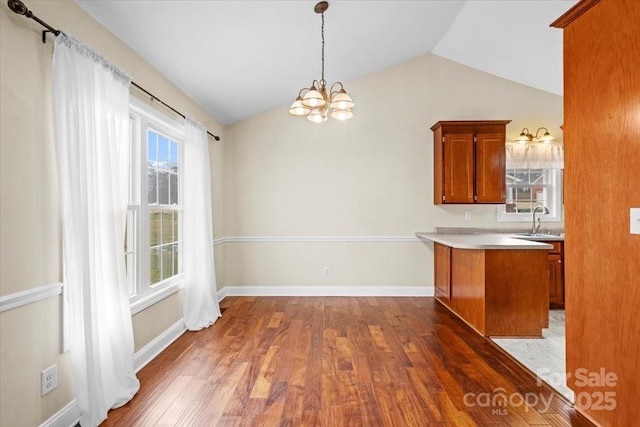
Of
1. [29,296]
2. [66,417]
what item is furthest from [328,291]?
[29,296]

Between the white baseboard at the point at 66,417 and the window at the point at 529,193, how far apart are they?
4966mm

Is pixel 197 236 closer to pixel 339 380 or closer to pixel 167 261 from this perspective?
pixel 167 261

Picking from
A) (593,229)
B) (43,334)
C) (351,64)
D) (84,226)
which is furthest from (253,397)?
(351,64)

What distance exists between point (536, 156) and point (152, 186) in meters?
4.84

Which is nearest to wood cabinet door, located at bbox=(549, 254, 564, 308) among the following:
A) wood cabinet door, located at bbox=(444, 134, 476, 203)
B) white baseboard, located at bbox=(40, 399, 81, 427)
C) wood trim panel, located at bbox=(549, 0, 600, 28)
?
wood cabinet door, located at bbox=(444, 134, 476, 203)

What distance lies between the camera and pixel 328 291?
16.0ft

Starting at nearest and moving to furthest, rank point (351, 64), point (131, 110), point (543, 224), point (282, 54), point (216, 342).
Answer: point (131, 110) → point (216, 342) → point (282, 54) → point (351, 64) → point (543, 224)

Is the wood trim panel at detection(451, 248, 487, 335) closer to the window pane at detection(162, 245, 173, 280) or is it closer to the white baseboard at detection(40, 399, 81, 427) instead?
the window pane at detection(162, 245, 173, 280)

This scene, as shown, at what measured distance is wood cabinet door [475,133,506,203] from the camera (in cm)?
438

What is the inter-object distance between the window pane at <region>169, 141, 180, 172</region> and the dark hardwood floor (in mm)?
1718

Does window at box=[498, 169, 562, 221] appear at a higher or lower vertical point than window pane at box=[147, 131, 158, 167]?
lower

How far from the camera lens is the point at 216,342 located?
10.4 feet

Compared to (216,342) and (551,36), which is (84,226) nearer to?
(216,342)

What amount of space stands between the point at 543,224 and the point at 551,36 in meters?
2.42
